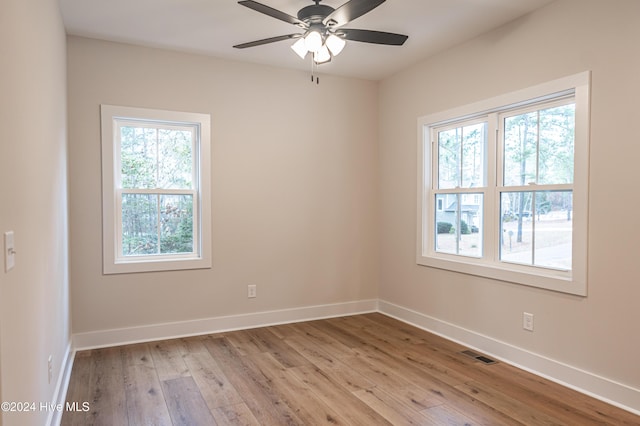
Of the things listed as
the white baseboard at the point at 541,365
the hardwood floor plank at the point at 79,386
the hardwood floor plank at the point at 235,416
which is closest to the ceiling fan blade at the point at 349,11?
the hardwood floor plank at the point at 235,416

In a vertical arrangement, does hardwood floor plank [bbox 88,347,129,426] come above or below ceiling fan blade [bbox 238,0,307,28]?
below

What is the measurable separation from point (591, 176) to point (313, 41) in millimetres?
2070

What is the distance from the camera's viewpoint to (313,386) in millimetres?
2947

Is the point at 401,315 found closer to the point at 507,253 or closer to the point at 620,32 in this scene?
the point at 507,253

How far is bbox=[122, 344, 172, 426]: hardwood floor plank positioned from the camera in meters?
2.52

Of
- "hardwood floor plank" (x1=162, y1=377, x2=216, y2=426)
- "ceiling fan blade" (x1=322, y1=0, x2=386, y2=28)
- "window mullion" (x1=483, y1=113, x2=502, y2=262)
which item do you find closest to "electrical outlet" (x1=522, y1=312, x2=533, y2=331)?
"window mullion" (x1=483, y1=113, x2=502, y2=262)

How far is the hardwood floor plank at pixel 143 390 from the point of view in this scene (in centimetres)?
252

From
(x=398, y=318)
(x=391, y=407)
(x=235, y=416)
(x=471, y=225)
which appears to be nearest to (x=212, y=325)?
(x=235, y=416)

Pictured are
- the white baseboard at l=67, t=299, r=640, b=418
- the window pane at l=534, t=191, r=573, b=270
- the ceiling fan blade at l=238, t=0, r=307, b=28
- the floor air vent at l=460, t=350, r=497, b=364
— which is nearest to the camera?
the ceiling fan blade at l=238, t=0, r=307, b=28

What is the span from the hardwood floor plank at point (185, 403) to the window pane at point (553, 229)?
2.61m

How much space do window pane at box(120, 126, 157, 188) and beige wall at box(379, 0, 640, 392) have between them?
8.97ft

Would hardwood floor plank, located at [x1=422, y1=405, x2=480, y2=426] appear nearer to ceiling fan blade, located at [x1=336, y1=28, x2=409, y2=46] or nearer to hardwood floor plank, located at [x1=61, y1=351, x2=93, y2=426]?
hardwood floor plank, located at [x1=61, y1=351, x2=93, y2=426]

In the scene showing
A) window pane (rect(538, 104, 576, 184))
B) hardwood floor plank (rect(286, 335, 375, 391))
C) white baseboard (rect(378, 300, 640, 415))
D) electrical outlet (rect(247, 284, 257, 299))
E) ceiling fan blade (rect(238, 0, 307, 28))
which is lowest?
hardwood floor plank (rect(286, 335, 375, 391))

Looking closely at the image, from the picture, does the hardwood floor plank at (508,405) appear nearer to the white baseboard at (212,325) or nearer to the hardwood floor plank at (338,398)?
the hardwood floor plank at (338,398)
